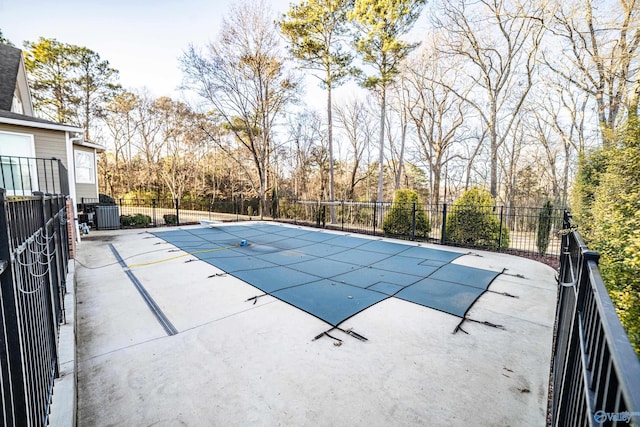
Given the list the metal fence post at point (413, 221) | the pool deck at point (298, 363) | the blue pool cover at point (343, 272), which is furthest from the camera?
the metal fence post at point (413, 221)

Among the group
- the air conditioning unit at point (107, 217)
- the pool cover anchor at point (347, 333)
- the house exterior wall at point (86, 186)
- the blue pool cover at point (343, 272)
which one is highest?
the house exterior wall at point (86, 186)

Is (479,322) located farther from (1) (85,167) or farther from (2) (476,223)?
(1) (85,167)

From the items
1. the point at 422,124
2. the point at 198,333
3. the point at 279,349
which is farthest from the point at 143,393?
the point at 422,124

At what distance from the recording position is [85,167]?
34.8 ft

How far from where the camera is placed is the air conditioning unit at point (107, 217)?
9.88 meters

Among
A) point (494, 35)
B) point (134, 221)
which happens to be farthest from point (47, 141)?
point (494, 35)

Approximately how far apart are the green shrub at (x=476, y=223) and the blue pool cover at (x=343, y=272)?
48.7 inches

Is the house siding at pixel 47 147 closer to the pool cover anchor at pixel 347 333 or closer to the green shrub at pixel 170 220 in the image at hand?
the green shrub at pixel 170 220

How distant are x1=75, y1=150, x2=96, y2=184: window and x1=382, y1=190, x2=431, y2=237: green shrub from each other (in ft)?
37.8

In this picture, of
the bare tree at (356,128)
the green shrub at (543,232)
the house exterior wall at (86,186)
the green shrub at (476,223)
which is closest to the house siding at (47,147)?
the house exterior wall at (86,186)

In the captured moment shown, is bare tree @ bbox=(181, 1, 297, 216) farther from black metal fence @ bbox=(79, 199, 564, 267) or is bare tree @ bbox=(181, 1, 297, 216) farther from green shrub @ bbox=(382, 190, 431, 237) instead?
green shrub @ bbox=(382, 190, 431, 237)

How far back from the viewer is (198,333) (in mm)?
2854

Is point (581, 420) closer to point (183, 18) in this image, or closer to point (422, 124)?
point (183, 18)

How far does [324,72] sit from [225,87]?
5294 mm
